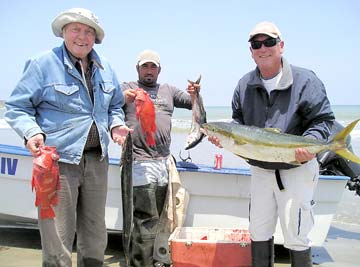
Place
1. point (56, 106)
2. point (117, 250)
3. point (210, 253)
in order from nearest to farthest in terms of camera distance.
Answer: point (56, 106) → point (210, 253) → point (117, 250)

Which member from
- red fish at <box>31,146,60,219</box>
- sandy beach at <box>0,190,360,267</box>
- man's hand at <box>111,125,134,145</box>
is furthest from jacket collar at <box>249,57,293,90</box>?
sandy beach at <box>0,190,360,267</box>

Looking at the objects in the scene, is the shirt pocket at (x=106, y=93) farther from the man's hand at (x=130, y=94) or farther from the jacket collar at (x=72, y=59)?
the man's hand at (x=130, y=94)

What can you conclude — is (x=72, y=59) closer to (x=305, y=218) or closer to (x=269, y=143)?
(x=269, y=143)

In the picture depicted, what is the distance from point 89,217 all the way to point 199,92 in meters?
1.94

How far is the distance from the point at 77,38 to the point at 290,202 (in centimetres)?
229

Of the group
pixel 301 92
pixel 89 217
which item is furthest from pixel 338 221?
pixel 89 217

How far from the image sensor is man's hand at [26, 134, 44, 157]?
3033 mm

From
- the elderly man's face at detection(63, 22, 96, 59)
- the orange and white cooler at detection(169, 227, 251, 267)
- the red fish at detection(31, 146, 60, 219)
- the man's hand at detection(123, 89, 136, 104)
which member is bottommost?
the orange and white cooler at detection(169, 227, 251, 267)

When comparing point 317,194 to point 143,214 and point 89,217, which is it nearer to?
point 143,214

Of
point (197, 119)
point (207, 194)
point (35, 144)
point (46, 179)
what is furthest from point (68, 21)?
point (207, 194)

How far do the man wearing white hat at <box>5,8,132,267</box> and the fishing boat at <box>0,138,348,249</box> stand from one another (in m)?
2.06

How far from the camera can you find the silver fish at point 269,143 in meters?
3.29

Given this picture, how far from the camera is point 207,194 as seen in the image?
18.6ft

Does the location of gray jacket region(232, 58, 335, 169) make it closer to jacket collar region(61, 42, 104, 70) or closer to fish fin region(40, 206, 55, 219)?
jacket collar region(61, 42, 104, 70)
